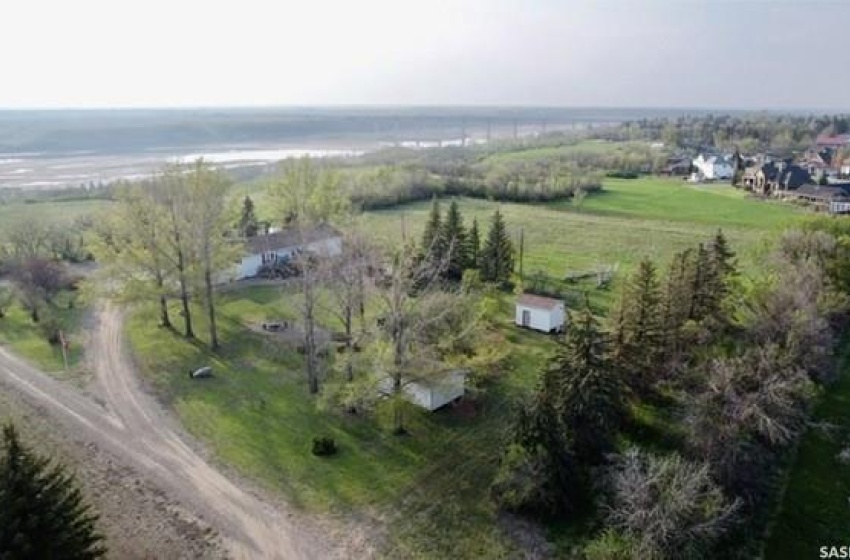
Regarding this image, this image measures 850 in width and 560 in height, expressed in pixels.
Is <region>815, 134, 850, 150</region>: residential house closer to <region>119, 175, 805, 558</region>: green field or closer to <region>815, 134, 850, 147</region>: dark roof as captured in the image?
<region>815, 134, 850, 147</region>: dark roof

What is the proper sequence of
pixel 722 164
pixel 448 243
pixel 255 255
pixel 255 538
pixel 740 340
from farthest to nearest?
pixel 722 164 < pixel 255 255 < pixel 448 243 < pixel 740 340 < pixel 255 538

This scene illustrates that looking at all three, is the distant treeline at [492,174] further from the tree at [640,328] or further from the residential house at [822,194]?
the tree at [640,328]

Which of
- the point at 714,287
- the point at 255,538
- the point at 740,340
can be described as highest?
the point at 714,287

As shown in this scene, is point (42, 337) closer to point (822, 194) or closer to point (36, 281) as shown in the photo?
point (36, 281)

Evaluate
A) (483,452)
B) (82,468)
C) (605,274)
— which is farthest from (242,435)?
(605,274)

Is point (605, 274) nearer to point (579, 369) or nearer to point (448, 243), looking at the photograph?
point (448, 243)

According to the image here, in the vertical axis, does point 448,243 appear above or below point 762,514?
above


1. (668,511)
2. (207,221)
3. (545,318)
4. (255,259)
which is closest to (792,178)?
(545,318)

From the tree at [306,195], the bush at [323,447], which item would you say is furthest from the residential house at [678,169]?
the bush at [323,447]
